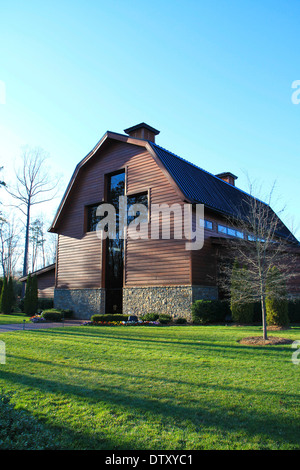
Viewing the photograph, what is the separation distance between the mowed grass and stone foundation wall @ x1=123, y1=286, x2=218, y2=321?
640 centimetres

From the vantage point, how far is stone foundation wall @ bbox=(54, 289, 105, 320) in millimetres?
18609

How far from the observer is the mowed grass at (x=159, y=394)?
3.45 metres

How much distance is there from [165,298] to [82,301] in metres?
6.27

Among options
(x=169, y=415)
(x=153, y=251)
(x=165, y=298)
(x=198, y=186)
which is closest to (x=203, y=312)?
(x=165, y=298)

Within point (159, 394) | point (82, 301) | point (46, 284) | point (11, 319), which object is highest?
point (46, 284)

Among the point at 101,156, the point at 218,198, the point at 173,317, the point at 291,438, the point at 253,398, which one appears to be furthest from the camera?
the point at 101,156

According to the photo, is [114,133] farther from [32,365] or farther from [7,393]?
[7,393]

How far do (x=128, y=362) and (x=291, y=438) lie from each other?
3.83 meters

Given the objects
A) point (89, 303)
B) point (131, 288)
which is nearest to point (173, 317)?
point (131, 288)

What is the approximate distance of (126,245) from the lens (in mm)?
17516

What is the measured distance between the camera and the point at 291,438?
3381 mm

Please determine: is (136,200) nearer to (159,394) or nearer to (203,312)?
(203,312)

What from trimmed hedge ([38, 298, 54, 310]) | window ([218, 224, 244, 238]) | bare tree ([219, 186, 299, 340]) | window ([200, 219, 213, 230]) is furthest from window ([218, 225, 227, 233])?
trimmed hedge ([38, 298, 54, 310])

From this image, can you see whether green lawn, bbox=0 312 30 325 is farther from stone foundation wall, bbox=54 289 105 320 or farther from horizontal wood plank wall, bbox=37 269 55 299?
horizontal wood plank wall, bbox=37 269 55 299
